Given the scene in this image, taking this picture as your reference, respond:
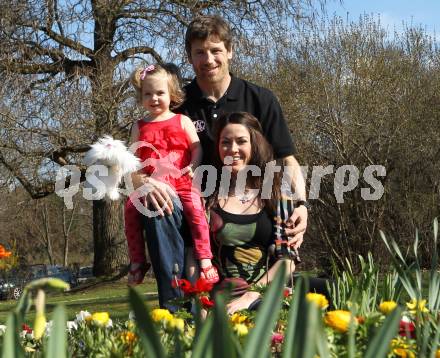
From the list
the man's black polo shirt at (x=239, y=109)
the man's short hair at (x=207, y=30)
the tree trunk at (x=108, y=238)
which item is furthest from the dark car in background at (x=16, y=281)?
the man's short hair at (x=207, y=30)

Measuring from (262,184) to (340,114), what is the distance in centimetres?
1002

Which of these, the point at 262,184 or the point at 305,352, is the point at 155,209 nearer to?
the point at 262,184

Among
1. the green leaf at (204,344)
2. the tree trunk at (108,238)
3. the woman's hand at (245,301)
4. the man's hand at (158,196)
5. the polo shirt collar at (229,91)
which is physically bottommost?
the tree trunk at (108,238)

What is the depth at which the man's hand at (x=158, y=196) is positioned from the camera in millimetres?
2695

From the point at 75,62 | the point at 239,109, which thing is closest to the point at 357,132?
the point at 75,62

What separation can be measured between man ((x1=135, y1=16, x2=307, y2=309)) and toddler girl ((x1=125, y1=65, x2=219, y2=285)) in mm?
79

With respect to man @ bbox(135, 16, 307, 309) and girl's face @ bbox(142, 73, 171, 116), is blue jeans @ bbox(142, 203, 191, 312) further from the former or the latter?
girl's face @ bbox(142, 73, 171, 116)

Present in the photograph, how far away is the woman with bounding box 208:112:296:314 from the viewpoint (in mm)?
2846

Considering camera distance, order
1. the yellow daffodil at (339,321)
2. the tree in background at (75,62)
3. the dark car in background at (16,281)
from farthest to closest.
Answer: the dark car in background at (16,281), the tree in background at (75,62), the yellow daffodil at (339,321)

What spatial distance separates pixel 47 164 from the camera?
12.4 meters

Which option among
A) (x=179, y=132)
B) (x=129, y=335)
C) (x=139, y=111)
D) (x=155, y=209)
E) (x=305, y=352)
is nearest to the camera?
(x=305, y=352)

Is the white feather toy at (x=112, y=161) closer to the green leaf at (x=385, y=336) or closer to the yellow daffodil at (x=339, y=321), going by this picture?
the yellow daffodil at (x=339, y=321)

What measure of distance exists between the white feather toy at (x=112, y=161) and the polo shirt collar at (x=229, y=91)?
44 cm

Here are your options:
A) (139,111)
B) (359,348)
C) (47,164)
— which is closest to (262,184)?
(359,348)
